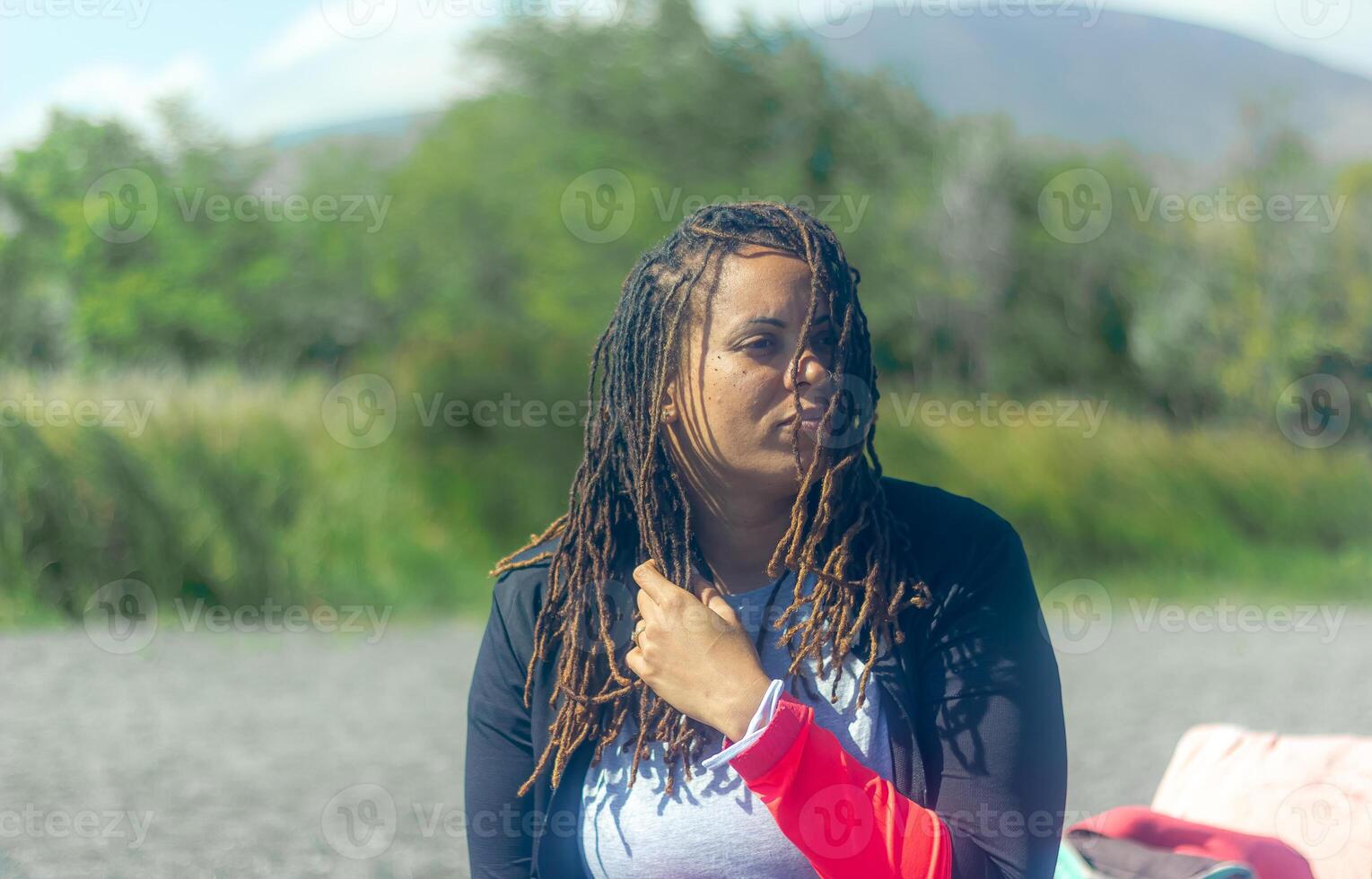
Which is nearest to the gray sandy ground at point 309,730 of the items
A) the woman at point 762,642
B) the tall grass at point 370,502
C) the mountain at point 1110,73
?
the tall grass at point 370,502

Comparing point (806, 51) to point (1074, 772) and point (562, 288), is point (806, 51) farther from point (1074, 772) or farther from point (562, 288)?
point (1074, 772)

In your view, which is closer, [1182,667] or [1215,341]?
[1182,667]

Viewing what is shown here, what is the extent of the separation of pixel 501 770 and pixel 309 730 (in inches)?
218

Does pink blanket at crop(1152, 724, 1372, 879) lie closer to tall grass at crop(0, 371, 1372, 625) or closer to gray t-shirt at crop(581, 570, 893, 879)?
gray t-shirt at crop(581, 570, 893, 879)

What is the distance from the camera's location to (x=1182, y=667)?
30.9ft

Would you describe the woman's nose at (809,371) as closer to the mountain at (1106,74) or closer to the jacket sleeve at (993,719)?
the jacket sleeve at (993,719)

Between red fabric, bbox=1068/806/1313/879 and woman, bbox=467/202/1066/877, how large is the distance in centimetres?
73

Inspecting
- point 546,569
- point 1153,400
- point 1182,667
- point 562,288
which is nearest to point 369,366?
point 1182,667

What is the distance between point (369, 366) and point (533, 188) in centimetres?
1549

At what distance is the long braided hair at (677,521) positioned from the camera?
1.96 m

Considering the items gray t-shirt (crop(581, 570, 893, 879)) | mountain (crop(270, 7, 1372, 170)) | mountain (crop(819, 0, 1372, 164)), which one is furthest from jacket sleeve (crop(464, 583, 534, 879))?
mountain (crop(819, 0, 1372, 164))

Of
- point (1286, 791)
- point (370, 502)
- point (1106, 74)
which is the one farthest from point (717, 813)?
point (1106, 74)

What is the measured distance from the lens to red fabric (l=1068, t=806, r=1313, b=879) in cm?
238

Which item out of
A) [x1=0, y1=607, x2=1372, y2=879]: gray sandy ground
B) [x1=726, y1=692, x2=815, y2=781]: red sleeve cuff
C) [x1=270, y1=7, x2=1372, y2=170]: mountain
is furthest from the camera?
Result: [x1=270, y1=7, x2=1372, y2=170]: mountain
